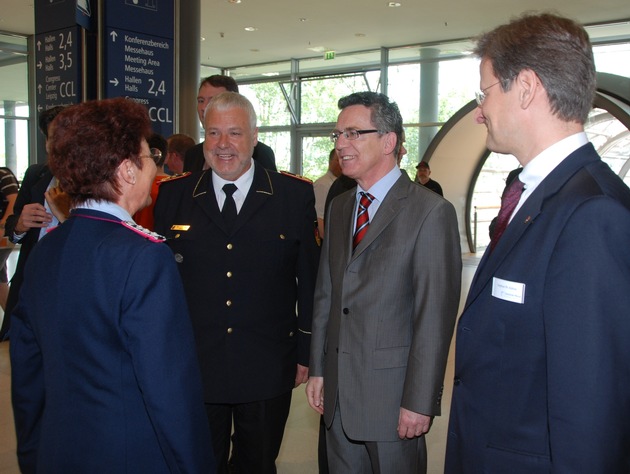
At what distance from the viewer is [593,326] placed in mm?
1175

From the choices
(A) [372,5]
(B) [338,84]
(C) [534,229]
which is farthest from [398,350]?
(B) [338,84]

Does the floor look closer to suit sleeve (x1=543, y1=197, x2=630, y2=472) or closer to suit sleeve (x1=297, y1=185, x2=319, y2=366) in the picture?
suit sleeve (x1=297, y1=185, x2=319, y2=366)

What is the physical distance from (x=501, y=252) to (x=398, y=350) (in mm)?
764

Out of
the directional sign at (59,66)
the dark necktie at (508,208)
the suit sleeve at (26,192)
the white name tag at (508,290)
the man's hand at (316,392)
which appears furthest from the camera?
the directional sign at (59,66)

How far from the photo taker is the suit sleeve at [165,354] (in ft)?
4.65

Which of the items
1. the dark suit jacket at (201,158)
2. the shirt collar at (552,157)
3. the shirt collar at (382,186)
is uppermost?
the dark suit jacket at (201,158)

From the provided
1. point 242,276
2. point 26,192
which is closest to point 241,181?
point 242,276

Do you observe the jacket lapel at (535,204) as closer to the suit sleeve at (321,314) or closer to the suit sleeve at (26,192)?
the suit sleeve at (321,314)

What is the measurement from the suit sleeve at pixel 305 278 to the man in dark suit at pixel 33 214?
1302mm

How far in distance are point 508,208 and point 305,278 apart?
3.62 feet

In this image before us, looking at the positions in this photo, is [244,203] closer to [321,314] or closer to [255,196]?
[255,196]

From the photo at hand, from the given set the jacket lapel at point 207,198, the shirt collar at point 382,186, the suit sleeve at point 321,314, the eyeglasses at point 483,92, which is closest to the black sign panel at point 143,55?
the jacket lapel at point 207,198

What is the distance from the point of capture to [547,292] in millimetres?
1255

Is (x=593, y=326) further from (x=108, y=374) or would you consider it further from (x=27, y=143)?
(x=27, y=143)
